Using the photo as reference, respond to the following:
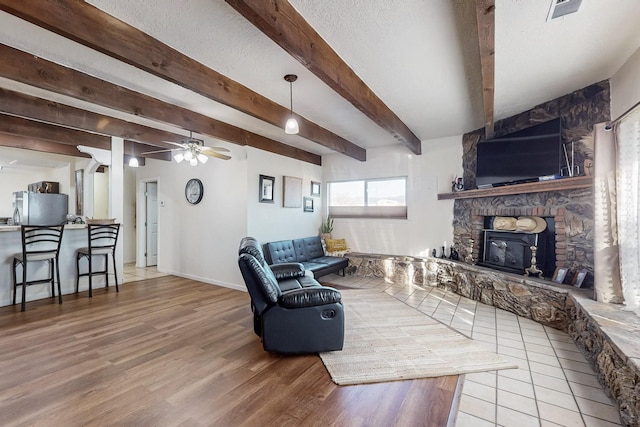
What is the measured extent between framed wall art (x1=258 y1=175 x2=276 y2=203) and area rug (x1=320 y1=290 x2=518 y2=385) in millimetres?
2417

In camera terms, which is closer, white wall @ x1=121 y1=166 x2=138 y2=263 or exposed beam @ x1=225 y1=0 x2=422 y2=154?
exposed beam @ x1=225 y1=0 x2=422 y2=154

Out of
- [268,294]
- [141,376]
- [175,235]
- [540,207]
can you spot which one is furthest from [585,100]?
[175,235]

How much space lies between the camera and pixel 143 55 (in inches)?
83.1

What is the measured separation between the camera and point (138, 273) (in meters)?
5.96

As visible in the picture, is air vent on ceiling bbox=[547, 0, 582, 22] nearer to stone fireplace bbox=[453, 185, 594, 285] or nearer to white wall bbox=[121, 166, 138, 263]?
stone fireplace bbox=[453, 185, 594, 285]

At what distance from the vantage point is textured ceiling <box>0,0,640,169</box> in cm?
187

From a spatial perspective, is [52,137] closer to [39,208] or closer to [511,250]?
[39,208]

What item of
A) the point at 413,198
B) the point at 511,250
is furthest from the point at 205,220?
the point at 511,250

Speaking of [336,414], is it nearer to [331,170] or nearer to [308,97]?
[308,97]

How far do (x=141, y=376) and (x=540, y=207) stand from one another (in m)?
4.60

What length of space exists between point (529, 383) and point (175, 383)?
266cm

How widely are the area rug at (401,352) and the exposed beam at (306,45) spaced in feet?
7.75

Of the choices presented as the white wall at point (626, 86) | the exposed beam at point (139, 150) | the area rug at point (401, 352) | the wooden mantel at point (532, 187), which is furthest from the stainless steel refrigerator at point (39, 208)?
the white wall at point (626, 86)

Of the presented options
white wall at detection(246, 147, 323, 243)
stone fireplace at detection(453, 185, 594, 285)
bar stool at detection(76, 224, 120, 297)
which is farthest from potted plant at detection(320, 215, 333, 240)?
bar stool at detection(76, 224, 120, 297)
